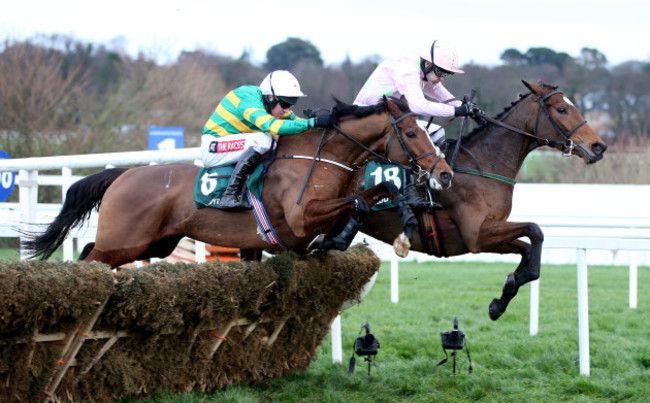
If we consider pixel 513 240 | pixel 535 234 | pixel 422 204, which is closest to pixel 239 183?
pixel 422 204

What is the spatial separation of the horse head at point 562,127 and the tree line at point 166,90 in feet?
1.09

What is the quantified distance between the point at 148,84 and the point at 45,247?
17.6 meters

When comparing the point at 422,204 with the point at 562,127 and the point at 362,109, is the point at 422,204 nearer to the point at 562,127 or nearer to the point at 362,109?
the point at 362,109

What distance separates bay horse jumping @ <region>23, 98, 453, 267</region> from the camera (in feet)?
16.0

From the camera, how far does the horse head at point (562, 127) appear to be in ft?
17.1

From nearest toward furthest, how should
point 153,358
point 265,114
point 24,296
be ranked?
point 24,296 → point 153,358 → point 265,114

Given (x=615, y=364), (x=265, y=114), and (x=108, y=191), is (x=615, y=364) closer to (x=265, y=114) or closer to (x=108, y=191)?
(x=265, y=114)

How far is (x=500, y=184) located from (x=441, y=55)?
3.12 ft

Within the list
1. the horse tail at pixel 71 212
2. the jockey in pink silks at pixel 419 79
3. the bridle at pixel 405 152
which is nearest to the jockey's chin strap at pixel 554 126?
the jockey in pink silks at pixel 419 79

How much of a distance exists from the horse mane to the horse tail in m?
1.62

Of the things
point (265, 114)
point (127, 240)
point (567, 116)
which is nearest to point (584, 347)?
point (567, 116)

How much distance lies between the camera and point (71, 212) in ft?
18.3

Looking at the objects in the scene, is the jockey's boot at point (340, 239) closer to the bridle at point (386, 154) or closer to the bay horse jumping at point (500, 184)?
the bridle at point (386, 154)

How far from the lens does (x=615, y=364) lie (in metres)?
5.45
